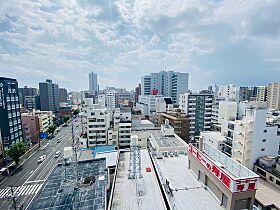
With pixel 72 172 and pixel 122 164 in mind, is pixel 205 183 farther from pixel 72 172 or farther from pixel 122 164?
pixel 72 172

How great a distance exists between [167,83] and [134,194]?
114 metres

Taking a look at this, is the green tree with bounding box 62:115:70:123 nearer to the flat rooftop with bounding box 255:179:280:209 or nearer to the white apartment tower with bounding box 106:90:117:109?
the white apartment tower with bounding box 106:90:117:109

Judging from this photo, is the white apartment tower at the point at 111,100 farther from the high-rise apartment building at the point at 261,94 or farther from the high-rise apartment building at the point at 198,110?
the high-rise apartment building at the point at 261,94

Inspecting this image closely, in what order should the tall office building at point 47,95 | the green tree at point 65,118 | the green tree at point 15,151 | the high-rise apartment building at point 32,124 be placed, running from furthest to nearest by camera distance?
the tall office building at point 47,95 → the green tree at point 65,118 → the high-rise apartment building at point 32,124 → the green tree at point 15,151

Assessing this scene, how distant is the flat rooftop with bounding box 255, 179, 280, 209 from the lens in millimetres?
21500

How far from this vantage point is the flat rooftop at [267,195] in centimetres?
2150

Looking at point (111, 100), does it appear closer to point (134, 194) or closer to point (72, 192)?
point (134, 194)

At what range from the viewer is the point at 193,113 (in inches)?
2333

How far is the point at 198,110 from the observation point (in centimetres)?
5916

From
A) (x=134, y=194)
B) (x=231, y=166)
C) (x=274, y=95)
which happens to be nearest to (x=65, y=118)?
(x=134, y=194)

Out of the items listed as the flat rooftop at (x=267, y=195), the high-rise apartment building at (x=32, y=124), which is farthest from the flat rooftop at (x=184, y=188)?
the high-rise apartment building at (x=32, y=124)

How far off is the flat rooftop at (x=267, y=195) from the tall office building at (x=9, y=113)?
57.4 meters

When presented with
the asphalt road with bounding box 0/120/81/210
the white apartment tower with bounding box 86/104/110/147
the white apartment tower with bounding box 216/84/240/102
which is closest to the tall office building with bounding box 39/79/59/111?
the asphalt road with bounding box 0/120/81/210

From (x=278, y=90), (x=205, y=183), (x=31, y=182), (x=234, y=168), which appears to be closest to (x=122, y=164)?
(x=205, y=183)
